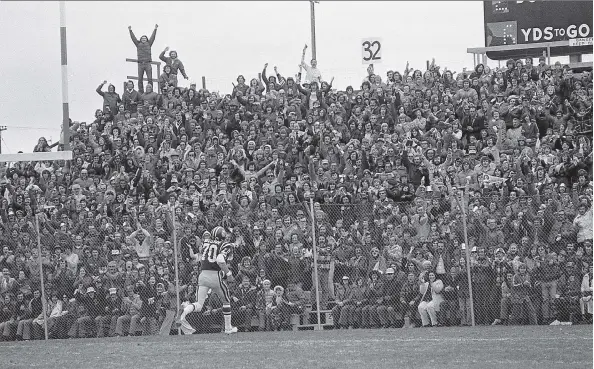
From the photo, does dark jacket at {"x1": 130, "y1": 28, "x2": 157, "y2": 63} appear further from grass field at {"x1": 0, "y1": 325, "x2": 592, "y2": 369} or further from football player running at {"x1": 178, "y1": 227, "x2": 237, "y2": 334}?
grass field at {"x1": 0, "y1": 325, "x2": 592, "y2": 369}

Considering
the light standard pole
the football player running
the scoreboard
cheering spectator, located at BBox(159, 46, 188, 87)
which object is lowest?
the football player running

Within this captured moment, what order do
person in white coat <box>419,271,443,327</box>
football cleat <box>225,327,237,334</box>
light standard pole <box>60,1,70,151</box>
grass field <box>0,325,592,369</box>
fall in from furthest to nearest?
1. football cleat <box>225,327,237,334</box>
2. person in white coat <box>419,271,443,327</box>
3. light standard pole <box>60,1,70,151</box>
4. grass field <box>0,325,592,369</box>

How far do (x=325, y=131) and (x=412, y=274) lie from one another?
15.9 feet

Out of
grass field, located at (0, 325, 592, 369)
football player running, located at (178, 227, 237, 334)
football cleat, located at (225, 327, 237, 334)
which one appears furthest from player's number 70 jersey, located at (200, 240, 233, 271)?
grass field, located at (0, 325, 592, 369)

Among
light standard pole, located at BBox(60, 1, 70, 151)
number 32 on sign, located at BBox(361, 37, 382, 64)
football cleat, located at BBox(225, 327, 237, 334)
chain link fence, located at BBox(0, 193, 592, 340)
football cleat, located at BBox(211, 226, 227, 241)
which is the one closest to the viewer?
light standard pole, located at BBox(60, 1, 70, 151)

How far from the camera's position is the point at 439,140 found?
20.3 m

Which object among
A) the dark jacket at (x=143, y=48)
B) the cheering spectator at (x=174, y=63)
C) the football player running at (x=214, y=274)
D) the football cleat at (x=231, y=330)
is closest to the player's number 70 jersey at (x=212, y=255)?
the football player running at (x=214, y=274)

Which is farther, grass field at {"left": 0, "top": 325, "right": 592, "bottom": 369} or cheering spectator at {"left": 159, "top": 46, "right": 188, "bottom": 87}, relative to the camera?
cheering spectator at {"left": 159, "top": 46, "right": 188, "bottom": 87}

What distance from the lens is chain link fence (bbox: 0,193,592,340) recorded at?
1661 centimetres

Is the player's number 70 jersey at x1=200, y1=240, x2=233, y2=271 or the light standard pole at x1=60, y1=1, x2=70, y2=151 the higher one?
the light standard pole at x1=60, y1=1, x2=70, y2=151

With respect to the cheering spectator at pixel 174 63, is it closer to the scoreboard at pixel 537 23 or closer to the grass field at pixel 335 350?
the scoreboard at pixel 537 23

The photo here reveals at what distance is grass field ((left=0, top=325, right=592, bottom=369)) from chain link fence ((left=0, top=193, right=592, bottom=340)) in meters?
0.64

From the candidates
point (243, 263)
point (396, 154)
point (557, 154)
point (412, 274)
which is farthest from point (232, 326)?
point (557, 154)

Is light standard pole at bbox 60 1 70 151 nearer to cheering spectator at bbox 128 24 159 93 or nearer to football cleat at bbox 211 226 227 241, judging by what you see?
Answer: football cleat at bbox 211 226 227 241
